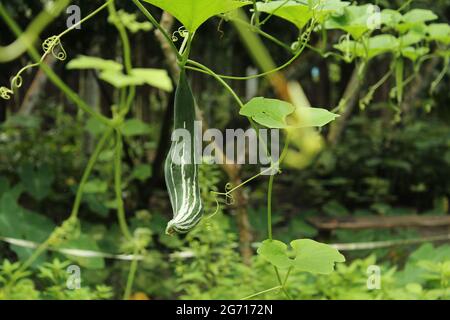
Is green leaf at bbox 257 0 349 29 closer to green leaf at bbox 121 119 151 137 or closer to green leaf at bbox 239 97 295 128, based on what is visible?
green leaf at bbox 239 97 295 128

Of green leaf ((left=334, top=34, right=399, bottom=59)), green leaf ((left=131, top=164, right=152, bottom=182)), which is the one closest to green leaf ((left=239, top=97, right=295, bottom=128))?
green leaf ((left=334, top=34, right=399, bottom=59))

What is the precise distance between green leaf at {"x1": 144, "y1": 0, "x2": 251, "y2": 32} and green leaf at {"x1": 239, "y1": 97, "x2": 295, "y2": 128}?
141 millimetres

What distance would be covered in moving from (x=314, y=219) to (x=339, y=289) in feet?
3.66

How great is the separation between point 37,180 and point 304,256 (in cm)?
197

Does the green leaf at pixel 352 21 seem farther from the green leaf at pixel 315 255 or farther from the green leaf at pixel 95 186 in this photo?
the green leaf at pixel 95 186

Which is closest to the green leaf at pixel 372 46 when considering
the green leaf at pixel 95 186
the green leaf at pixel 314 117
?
the green leaf at pixel 314 117

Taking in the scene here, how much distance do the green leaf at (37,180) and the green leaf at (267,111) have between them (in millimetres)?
1982

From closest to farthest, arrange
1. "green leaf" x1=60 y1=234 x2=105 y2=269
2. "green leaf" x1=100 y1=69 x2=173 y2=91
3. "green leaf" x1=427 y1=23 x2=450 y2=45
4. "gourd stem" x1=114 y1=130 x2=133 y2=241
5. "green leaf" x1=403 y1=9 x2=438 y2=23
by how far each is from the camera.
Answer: "gourd stem" x1=114 y1=130 x2=133 y2=241 → "green leaf" x1=403 y1=9 x2=438 y2=23 → "green leaf" x1=427 y1=23 x2=450 y2=45 → "green leaf" x1=100 y1=69 x2=173 y2=91 → "green leaf" x1=60 y1=234 x2=105 y2=269

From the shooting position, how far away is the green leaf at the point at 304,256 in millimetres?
884

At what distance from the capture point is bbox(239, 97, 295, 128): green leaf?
2.63ft

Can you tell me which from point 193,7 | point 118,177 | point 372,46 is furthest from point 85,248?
point 193,7

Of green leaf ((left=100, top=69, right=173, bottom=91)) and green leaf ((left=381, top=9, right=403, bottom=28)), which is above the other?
green leaf ((left=381, top=9, right=403, bottom=28))

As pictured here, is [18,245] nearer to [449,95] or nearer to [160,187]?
[160,187]

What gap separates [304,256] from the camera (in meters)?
0.92
